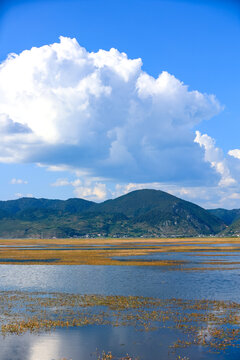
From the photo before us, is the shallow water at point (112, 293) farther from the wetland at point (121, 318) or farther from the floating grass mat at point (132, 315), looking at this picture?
the floating grass mat at point (132, 315)

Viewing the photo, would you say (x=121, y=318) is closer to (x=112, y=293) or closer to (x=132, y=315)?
(x=132, y=315)

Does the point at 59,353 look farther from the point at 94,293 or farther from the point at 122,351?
the point at 94,293

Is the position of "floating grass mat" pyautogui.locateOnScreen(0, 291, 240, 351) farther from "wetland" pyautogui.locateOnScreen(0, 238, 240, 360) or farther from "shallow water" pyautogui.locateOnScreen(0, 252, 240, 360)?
"shallow water" pyautogui.locateOnScreen(0, 252, 240, 360)

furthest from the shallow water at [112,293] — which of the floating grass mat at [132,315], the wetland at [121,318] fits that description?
the floating grass mat at [132,315]

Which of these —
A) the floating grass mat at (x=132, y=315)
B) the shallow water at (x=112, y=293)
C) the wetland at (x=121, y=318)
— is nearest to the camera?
the shallow water at (x=112, y=293)

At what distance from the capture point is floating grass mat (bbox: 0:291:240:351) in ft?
114

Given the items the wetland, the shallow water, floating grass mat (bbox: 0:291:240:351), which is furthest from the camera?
floating grass mat (bbox: 0:291:240:351)

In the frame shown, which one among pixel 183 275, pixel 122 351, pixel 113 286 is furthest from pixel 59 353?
pixel 183 275

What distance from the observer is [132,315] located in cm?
4222

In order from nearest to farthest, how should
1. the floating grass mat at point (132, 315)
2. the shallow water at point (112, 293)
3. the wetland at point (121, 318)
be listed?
the shallow water at point (112, 293), the wetland at point (121, 318), the floating grass mat at point (132, 315)

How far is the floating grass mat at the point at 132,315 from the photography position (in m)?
34.8

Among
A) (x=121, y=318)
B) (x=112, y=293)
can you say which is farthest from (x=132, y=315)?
(x=112, y=293)

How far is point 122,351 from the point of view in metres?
30.5

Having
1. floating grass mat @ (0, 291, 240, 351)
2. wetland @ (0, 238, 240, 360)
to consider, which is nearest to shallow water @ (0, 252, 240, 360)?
wetland @ (0, 238, 240, 360)
